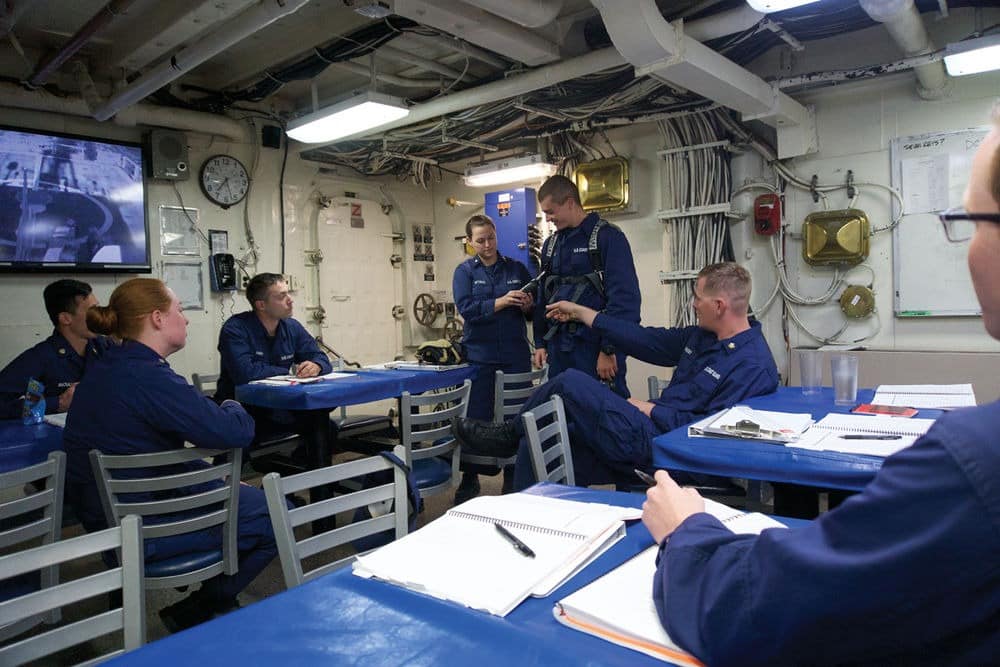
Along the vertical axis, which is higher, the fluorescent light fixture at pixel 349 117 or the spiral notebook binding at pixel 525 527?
the fluorescent light fixture at pixel 349 117

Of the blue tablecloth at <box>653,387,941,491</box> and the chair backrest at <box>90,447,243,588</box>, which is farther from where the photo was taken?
the chair backrest at <box>90,447,243,588</box>

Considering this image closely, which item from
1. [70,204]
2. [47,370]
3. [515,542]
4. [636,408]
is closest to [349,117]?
[70,204]

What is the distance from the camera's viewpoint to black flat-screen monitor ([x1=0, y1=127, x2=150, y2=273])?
4.41 m

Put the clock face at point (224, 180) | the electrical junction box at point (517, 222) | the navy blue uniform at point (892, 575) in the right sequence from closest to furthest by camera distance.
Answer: the navy blue uniform at point (892, 575), the clock face at point (224, 180), the electrical junction box at point (517, 222)

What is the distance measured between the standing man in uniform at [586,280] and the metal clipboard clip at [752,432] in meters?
1.63

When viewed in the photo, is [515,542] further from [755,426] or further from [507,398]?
[507,398]

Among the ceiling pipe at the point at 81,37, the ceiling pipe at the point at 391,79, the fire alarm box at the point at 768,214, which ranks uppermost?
the ceiling pipe at the point at 391,79

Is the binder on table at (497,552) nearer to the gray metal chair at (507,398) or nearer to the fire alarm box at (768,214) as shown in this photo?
the gray metal chair at (507,398)

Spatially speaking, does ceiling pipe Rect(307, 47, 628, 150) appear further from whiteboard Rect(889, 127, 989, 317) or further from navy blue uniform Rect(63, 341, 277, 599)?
navy blue uniform Rect(63, 341, 277, 599)

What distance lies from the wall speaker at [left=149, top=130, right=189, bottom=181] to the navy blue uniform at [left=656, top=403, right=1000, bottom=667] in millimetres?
5434

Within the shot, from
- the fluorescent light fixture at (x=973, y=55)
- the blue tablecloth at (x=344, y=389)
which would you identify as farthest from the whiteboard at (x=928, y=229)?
the blue tablecloth at (x=344, y=389)

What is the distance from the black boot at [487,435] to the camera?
296 centimetres

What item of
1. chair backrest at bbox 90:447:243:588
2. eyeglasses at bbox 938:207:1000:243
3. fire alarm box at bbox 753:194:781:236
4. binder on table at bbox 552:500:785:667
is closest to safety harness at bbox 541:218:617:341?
fire alarm box at bbox 753:194:781:236

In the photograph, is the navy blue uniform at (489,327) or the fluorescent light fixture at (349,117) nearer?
the fluorescent light fixture at (349,117)
